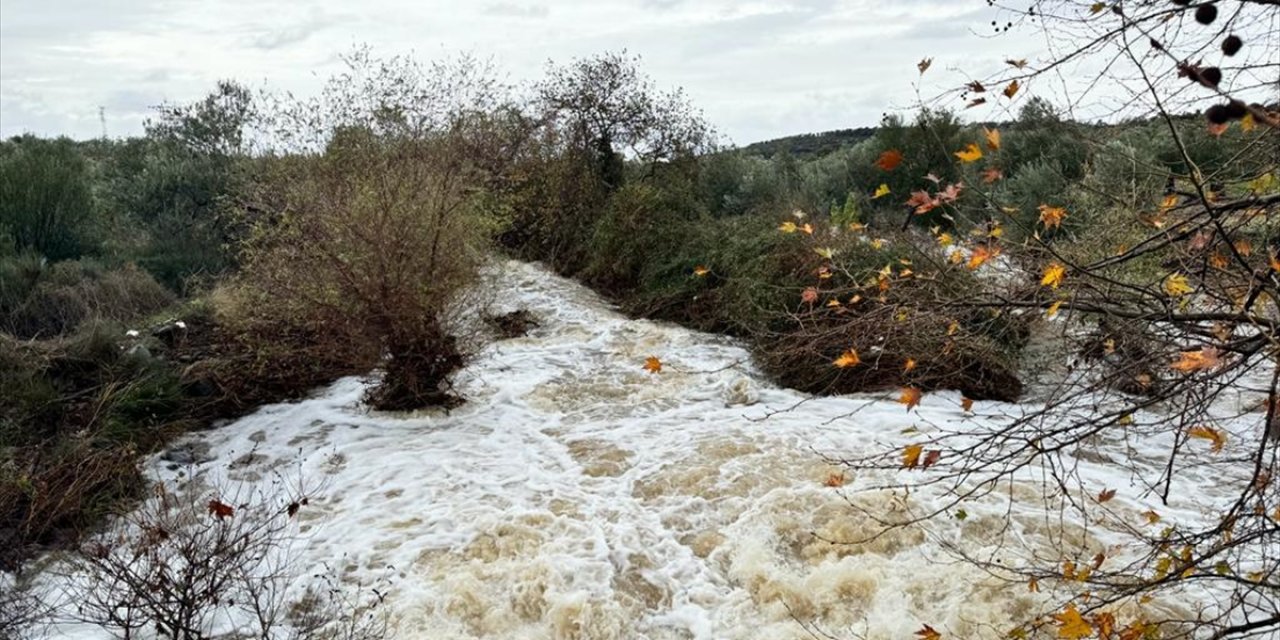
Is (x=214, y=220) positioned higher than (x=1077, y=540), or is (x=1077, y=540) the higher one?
(x=214, y=220)

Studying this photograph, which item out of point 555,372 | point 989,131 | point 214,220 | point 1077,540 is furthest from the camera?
point 214,220

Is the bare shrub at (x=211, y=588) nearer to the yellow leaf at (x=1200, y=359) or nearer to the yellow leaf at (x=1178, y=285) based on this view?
the yellow leaf at (x=1200, y=359)

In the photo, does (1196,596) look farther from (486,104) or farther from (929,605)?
(486,104)

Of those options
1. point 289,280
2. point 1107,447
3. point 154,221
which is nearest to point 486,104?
point 154,221

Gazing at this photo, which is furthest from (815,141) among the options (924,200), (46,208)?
(924,200)

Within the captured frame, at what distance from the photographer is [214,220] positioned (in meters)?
12.0

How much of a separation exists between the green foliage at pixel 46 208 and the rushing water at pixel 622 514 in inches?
266

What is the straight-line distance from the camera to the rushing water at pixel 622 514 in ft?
15.5

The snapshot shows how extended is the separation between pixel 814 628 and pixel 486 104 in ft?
38.3

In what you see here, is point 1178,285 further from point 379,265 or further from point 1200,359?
point 379,265

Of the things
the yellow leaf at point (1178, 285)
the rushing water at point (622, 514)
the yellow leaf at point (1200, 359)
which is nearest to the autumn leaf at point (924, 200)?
the yellow leaf at point (1178, 285)

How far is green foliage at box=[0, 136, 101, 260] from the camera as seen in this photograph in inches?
469

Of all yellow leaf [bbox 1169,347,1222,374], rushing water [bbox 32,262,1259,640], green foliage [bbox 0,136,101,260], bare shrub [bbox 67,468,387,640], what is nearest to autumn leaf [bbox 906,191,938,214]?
yellow leaf [bbox 1169,347,1222,374]

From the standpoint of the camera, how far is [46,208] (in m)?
12.2
